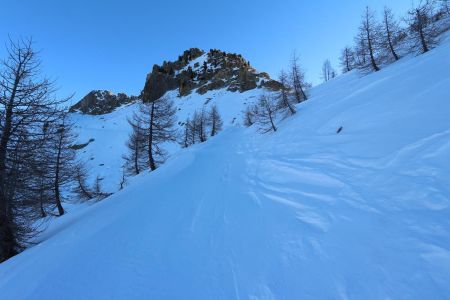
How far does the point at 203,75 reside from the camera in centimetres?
9319

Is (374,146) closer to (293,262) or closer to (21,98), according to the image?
(293,262)

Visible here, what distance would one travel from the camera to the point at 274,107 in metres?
25.8

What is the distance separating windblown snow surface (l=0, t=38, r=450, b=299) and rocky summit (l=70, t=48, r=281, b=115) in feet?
234

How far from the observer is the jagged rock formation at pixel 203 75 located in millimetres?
75387

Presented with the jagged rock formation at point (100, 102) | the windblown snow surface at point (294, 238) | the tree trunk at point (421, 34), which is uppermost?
the jagged rock formation at point (100, 102)

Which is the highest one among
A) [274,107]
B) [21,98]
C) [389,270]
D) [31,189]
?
[21,98]

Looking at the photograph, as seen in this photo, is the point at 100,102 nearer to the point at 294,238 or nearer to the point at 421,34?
the point at 421,34

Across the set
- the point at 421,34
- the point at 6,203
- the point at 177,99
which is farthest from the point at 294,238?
the point at 177,99

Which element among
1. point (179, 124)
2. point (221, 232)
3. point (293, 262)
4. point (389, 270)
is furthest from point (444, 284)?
point (179, 124)

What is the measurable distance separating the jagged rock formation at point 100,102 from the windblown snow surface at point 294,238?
105494 mm

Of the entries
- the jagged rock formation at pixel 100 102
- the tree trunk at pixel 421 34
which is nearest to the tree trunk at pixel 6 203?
the tree trunk at pixel 421 34

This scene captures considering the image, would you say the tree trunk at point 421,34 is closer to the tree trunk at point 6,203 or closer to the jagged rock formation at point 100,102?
A: the tree trunk at point 6,203

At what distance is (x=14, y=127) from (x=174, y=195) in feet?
22.4

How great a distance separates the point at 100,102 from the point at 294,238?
11984cm
